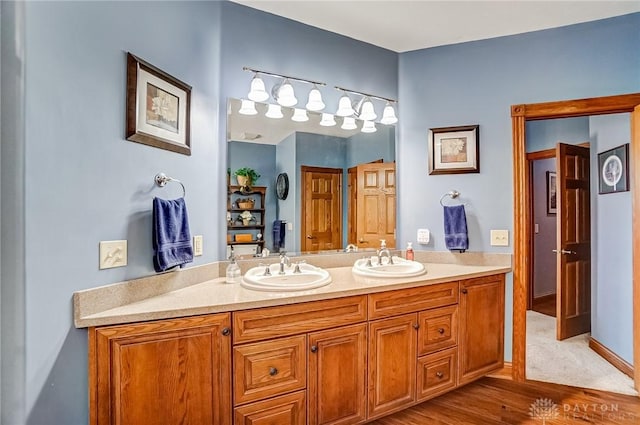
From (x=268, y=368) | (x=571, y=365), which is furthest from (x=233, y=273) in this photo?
(x=571, y=365)

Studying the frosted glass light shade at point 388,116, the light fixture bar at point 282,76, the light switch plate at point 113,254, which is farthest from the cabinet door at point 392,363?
the light fixture bar at point 282,76

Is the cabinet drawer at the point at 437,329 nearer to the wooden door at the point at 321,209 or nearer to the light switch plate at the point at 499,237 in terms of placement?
the light switch plate at the point at 499,237

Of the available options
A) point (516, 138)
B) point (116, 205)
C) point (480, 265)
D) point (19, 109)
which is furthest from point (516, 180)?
point (19, 109)

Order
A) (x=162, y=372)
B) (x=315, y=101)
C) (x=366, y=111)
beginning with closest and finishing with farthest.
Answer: (x=162, y=372) < (x=315, y=101) < (x=366, y=111)

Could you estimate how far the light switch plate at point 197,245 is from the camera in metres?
1.97

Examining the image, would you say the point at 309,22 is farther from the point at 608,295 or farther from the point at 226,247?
the point at 608,295

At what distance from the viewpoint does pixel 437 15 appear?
93.7 inches

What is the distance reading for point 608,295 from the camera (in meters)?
2.88

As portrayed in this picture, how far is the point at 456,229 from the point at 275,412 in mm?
1794

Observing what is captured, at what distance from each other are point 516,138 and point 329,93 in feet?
4.66

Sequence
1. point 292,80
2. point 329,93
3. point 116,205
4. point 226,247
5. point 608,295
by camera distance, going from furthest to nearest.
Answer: point 608,295 < point 329,93 < point 292,80 < point 226,247 < point 116,205

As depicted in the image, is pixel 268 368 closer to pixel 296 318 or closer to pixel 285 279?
pixel 296 318

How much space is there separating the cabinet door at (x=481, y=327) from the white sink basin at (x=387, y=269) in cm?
34

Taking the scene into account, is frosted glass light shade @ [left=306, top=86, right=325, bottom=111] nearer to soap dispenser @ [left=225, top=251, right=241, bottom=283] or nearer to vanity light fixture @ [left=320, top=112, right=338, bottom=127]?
vanity light fixture @ [left=320, top=112, right=338, bottom=127]
